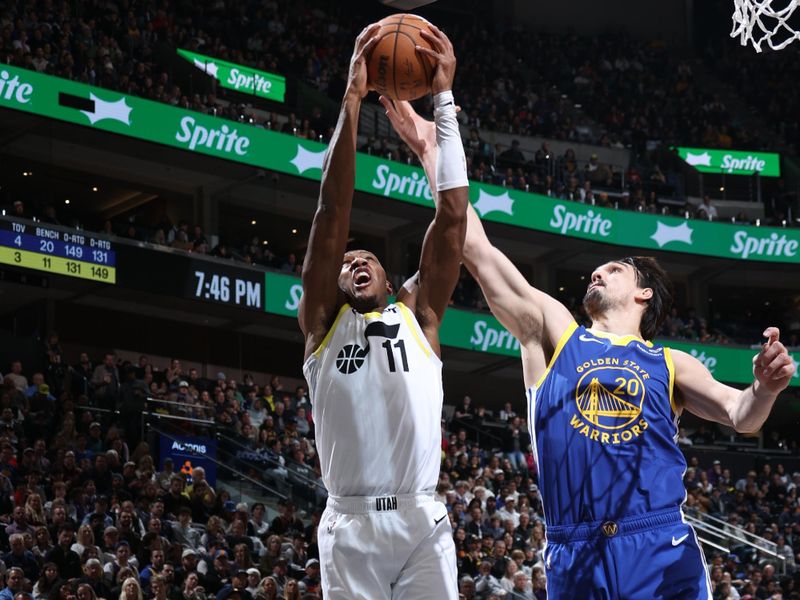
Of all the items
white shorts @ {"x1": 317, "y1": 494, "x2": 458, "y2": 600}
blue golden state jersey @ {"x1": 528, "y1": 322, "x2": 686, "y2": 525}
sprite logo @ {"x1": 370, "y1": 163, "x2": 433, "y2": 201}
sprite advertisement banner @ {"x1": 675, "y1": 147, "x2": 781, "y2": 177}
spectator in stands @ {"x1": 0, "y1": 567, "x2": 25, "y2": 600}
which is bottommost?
spectator in stands @ {"x1": 0, "y1": 567, "x2": 25, "y2": 600}

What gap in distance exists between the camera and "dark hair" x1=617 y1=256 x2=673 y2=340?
4.92m

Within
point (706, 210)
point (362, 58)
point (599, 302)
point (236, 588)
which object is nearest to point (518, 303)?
point (599, 302)

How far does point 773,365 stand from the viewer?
4188 millimetres

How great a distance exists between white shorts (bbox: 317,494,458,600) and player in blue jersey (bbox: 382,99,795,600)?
45 centimetres

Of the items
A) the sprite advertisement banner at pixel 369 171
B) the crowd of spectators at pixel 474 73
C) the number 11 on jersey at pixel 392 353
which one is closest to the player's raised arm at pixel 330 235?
the number 11 on jersey at pixel 392 353

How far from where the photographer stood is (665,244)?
3000cm

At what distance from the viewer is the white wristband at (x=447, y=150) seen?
498 cm

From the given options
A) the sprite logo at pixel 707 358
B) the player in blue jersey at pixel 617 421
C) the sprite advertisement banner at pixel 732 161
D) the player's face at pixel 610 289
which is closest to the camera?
the player in blue jersey at pixel 617 421

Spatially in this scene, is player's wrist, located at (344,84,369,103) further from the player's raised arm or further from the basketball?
the basketball

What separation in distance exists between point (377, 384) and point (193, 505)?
10.3 m

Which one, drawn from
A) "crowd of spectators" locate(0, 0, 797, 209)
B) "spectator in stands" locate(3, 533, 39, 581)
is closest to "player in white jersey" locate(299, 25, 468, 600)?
"spectator in stands" locate(3, 533, 39, 581)

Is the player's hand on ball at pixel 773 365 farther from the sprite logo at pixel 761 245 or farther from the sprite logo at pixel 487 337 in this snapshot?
the sprite logo at pixel 761 245

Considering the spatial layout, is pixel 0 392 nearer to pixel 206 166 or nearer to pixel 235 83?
pixel 206 166

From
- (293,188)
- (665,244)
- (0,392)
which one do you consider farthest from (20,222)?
(665,244)
